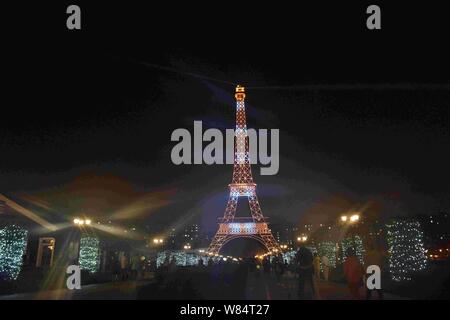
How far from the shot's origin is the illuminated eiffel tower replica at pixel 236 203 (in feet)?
170

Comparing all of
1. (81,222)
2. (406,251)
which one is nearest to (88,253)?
(81,222)

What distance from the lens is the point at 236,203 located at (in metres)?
Answer: 58.6

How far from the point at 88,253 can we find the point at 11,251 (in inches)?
194

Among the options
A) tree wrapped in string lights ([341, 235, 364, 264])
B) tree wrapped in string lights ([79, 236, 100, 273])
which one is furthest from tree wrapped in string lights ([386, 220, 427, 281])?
tree wrapped in string lights ([79, 236, 100, 273])

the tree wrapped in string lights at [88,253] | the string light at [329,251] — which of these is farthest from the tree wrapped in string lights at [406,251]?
the tree wrapped in string lights at [88,253]

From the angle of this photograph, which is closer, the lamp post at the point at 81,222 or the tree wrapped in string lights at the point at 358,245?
the tree wrapped in string lights at the point at 358,245

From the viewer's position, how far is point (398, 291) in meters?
12.6

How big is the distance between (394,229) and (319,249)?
8.98 m

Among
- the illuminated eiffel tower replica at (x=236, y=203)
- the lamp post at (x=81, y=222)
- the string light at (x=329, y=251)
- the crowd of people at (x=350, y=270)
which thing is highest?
the illuminated eiffel tower replica at (x=236, y=203)

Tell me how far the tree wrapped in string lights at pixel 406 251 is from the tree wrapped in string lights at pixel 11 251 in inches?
527

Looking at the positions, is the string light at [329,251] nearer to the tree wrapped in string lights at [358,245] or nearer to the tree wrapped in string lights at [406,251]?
the tree wrapped in string lights at [358,245]

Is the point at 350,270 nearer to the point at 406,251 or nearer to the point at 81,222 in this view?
the point at 406,251

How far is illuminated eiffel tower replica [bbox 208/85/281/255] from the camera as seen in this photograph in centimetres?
5174
